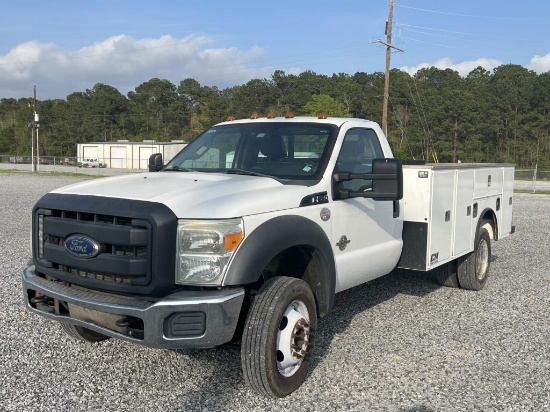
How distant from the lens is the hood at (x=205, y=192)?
12.1 ft

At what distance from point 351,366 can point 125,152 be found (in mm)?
65815

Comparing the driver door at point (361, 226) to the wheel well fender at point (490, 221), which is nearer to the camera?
the driver door at point (361, 226)

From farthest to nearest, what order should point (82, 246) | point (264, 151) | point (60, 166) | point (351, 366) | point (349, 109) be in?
1. point (60, 166)
2. point (349, 109)
3. point (264, 151)
4. point (351, 366)
5. point (82, 246)

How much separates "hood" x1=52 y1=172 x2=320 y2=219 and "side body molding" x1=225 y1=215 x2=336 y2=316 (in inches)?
5.6

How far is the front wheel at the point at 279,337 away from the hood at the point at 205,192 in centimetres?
60

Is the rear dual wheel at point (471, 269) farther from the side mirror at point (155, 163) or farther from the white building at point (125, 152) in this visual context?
the white building at point (125, 152)

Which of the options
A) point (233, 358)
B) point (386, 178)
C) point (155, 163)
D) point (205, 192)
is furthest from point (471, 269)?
point (205, 192)

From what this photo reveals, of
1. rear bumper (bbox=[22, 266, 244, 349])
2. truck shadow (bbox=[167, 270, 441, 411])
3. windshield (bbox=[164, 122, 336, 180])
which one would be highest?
windshield (bbox=[164, 122, 336, 180])

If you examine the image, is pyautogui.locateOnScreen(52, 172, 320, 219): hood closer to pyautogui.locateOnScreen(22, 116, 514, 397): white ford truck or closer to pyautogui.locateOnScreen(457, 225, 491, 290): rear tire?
pyautogui.locateOnScreen(22, 116, 514, 397): white ford truck

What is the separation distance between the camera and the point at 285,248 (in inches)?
157

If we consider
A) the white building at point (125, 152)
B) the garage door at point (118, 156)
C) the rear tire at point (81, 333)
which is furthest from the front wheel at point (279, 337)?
the garage door at point (118, 156)

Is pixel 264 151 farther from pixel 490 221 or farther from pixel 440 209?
pixel 490 221

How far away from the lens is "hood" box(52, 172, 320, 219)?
3.69 metres

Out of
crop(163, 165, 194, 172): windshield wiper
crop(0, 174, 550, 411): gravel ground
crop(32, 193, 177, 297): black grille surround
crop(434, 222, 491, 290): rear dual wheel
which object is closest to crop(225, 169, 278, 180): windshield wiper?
crop(163, 165, 194, 172): windshield wiper
